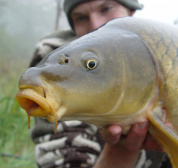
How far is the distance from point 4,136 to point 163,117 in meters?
1.70

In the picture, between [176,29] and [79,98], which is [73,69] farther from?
[176,29]

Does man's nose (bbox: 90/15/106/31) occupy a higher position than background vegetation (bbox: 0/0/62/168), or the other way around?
man's nose (bbox: 90/15/106/31)

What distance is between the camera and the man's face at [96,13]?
5.10 ft

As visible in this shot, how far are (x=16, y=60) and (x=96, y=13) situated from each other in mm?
7444

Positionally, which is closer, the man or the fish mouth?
the fish mouth

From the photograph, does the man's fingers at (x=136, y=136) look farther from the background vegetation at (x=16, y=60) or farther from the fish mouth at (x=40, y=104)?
the background vegetation at (x=16, y=60)

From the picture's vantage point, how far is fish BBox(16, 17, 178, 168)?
56 centimetres

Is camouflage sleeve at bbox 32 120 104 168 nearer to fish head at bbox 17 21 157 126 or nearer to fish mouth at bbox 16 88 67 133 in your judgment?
fish head at bbox 17 21 157 126

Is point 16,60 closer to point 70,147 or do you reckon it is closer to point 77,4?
point 77,4

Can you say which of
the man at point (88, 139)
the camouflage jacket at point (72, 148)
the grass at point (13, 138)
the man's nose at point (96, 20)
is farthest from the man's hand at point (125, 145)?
the grass at point (13, 138)

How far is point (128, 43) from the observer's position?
0.70 meters

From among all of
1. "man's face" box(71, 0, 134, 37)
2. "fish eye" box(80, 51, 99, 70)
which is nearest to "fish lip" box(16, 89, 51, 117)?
"fish eye" box(80, 51, 99, 70)

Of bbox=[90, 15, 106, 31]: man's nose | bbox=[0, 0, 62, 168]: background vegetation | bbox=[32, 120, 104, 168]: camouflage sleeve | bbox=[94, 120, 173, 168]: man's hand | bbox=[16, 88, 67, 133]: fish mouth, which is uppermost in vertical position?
bbox=[16, 88, 67, 133]: fish mouth

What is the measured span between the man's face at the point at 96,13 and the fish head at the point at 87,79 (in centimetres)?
87
